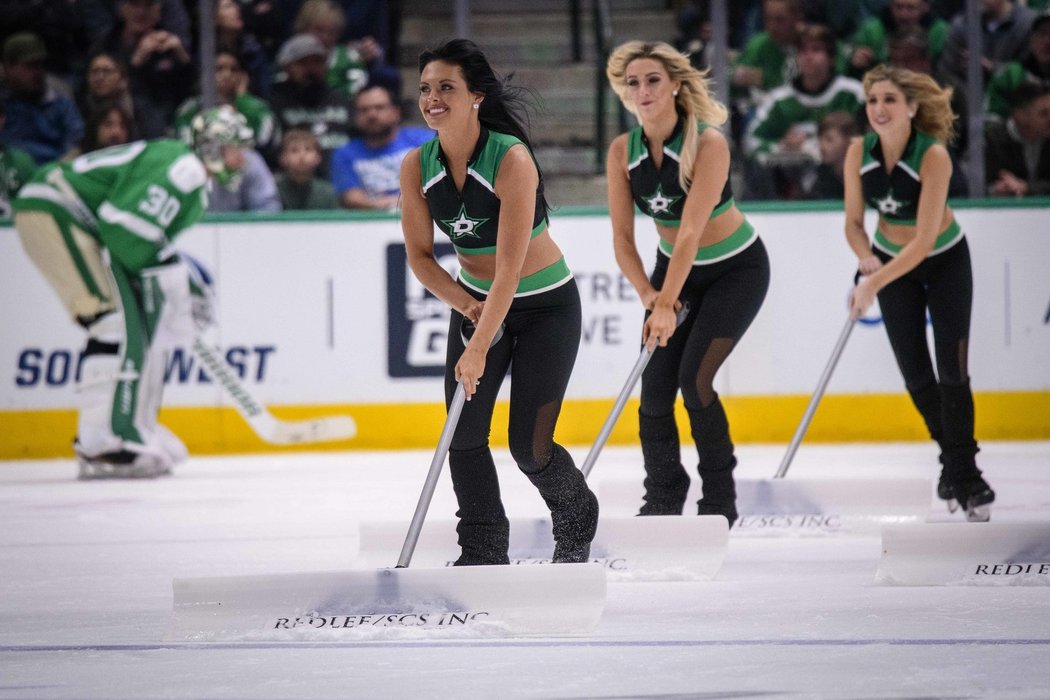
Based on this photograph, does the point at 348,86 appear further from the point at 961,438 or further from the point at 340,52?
the point at 961,438

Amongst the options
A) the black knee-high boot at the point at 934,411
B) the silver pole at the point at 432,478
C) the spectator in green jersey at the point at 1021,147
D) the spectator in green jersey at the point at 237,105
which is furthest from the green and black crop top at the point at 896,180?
the spectator in green jersey at the point at 237,105

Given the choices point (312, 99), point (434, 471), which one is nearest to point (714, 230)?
point (434, 471)

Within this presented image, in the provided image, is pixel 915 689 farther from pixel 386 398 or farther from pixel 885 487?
pixel 386 398

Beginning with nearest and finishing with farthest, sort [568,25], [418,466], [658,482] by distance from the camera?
[658,482] < [418,466] < [568,25]

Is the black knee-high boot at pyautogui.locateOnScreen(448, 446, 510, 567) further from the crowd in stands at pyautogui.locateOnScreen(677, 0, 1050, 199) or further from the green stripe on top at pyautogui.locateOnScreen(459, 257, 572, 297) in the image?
the crowd in stands at pyautogui.locateOnScreen(677, 0, 1050, 199)

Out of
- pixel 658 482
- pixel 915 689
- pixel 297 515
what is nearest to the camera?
pixel 915 689

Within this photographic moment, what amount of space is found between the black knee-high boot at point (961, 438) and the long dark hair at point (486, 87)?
6.06 feet

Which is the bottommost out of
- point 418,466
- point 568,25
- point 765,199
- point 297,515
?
point 418,466

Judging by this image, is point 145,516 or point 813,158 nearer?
point 145,516

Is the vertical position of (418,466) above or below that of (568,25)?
below

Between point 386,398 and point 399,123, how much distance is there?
1.46 meters

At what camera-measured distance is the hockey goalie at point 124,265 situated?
6836mm

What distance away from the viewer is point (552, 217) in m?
7.84

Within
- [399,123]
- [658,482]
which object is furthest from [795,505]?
[399,123]
